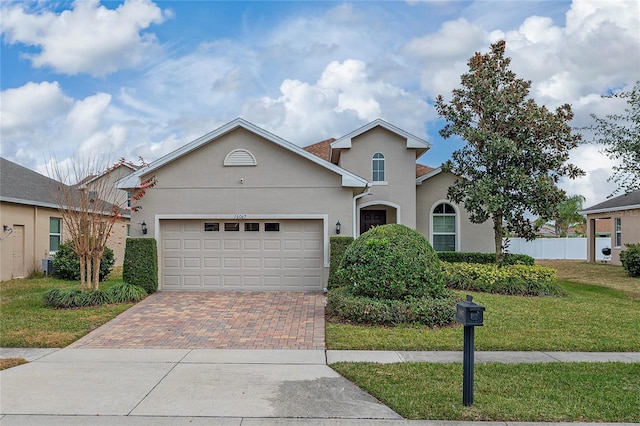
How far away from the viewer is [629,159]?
1376 cm

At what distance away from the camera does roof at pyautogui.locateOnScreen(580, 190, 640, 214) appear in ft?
76.0

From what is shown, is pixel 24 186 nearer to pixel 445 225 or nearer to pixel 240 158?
pixel 240 158

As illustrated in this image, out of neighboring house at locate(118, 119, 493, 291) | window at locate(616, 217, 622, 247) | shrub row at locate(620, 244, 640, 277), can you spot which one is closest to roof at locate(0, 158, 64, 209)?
neighboring house at locate(118, 119, 493, 291)

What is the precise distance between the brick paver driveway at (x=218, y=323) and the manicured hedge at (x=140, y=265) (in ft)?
1.40

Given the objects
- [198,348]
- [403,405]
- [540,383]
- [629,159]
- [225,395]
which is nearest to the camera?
[403,405]

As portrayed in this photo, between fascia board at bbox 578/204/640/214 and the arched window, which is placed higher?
the arched window

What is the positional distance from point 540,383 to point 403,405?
2.10m

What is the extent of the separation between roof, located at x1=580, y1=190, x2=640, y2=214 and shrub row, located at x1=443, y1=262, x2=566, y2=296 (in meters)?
10.8

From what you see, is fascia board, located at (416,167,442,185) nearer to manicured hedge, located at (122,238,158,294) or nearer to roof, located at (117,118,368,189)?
roof, located at (117,118,368,189)

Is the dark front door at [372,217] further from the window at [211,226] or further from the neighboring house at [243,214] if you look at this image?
the window at [211,226]

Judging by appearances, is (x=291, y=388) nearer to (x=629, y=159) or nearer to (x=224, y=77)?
(x=224, y=77)

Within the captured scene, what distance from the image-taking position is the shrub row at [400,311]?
32.2 ft

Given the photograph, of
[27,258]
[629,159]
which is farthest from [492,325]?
[27,258]

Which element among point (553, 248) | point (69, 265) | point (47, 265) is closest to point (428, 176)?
point (69, 265)
